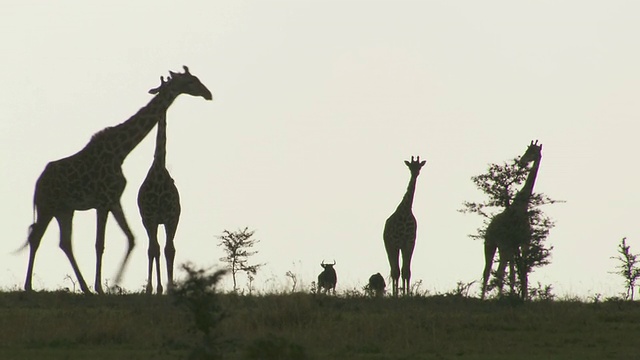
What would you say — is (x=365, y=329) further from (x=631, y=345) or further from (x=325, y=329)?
(x=631, y=345)

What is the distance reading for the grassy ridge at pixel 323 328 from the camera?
18.1m

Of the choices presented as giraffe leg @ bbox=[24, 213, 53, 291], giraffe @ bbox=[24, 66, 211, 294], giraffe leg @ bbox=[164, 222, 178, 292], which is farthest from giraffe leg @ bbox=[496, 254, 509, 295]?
giraffe leg @ bbox=[24, 213, 53, 291]

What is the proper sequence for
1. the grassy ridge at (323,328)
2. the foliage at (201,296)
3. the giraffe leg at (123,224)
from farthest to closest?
the giraffe leg at (123,224) → the grassy ridge at (323,328) → the foliage at (201,296)

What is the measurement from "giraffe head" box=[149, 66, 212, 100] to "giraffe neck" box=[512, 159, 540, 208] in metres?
7.23

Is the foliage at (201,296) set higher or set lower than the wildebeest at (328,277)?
lower

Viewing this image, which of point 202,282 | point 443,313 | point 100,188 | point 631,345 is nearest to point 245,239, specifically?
point 100,188

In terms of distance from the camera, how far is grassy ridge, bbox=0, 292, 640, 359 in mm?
18094

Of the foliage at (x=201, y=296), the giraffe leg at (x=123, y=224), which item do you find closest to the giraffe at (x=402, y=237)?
the giraffe leg at (x=123, y=224)

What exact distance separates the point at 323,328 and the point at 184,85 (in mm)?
7373

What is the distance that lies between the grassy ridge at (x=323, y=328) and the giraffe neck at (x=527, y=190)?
502cm

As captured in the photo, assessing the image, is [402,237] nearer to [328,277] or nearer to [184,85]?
[328,277]

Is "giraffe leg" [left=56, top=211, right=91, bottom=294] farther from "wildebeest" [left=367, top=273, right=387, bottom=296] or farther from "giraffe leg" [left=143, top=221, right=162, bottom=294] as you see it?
"wildebeest" [left=367, top=273, right=387, bottom=296]

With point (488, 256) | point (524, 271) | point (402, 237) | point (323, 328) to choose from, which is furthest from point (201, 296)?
point (488, 256)

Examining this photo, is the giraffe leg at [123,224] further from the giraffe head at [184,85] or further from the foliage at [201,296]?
→ the foliage at [201,296]
